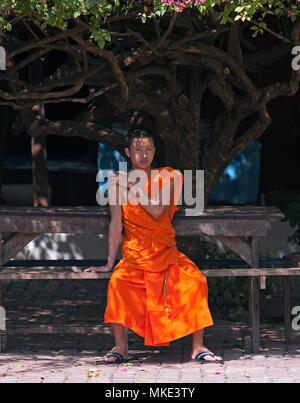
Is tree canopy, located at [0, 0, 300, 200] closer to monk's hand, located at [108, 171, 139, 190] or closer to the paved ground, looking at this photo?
monk's hand, located at [108, 171, 139, 190]

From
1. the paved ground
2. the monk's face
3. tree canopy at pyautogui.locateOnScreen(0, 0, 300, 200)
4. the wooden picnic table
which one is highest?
tree canopy at pyautogui.locateOnScreen(0, 0, 300, 200)

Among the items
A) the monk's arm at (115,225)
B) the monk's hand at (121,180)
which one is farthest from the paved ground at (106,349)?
the monk's hand at (121,180)

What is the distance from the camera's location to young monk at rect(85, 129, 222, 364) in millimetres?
6145

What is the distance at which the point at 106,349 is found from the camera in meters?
6.66

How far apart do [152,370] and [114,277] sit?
0.73 m

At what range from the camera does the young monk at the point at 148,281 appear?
242 inches

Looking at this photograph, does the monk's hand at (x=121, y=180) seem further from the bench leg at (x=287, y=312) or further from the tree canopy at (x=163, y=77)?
the bench leg at (x=287, y=312)

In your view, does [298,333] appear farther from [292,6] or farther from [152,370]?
[292,6]

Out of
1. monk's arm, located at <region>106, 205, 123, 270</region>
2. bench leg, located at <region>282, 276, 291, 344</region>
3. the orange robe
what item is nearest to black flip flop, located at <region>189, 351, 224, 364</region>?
the orange robe

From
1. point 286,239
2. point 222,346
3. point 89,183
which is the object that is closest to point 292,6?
point 222,346

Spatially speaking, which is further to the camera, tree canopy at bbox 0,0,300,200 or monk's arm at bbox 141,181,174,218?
tree canopy at bbox 0,0,300,200

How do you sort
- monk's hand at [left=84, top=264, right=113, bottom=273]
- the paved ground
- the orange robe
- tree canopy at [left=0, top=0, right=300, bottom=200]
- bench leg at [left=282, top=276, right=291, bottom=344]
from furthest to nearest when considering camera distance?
bench leg at [left=282, top=276, right=291, bottom=344]
tree canopy at [left=0, top=0, right=300, bottom=200]
monk's hand at [left=84, top=264, right=113, bottom=273]
the orange robe
the paved ground

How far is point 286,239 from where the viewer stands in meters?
9.38

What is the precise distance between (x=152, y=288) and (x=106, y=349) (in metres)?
0.81
